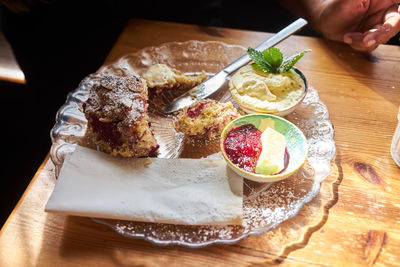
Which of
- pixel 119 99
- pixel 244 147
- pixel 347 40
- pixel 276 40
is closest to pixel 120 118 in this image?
pixel 119 99

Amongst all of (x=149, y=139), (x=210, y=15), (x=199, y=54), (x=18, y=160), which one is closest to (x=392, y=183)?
(x=149, y=139)

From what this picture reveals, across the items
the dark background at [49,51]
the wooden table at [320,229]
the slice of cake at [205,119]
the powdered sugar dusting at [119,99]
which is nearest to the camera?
the wooden table at [320,229]

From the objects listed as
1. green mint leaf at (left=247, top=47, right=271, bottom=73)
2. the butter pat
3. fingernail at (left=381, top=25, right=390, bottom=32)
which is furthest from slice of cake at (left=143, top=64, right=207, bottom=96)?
fingernail at (left=381, top=25, right=390, bottom=32)

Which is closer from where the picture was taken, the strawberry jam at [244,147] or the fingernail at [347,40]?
the strawberry jam at [244,147]

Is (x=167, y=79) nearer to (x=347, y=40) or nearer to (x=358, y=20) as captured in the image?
(x=347, y=40)

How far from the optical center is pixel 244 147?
5.39ft

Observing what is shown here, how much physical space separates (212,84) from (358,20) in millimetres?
1381

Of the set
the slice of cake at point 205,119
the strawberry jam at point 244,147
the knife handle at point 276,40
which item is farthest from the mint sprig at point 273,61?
the strawberry jam at point 244,147

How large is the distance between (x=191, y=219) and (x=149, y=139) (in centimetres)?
55

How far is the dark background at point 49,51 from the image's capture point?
2873 millimetres

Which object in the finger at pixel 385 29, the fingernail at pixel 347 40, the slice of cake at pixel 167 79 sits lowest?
the slice of cake at pixel 167 79

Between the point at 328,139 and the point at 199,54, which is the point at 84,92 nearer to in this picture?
the point at 199,54

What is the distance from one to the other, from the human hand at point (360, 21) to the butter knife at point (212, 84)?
0.43m

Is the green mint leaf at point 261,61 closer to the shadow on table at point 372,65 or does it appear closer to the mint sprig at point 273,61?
the mint sprig at point 273,61
